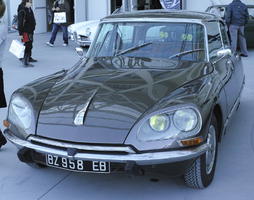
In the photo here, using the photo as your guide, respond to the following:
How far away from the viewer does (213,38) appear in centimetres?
503

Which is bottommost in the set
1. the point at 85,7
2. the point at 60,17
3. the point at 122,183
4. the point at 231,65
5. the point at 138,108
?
the point at 122,183

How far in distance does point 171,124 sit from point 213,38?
1.98 m

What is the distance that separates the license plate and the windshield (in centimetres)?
168

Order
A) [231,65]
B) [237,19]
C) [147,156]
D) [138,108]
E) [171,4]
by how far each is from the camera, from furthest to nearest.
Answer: [171,4]
[237,19]
[231,65]
[138,108]
[147,156]

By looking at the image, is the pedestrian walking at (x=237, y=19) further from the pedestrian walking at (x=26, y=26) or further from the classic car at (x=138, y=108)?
the classic car at (x=138, y=108)

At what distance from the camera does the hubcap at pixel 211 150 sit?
12.5 feet

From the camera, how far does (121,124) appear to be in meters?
3.37

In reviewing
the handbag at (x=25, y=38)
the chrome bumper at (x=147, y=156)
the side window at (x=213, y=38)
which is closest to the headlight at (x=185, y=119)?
the chrome bumper at (x=147, y=156)

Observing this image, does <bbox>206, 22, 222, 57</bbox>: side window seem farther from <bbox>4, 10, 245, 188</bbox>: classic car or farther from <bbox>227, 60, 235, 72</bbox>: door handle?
<bbox>227, 60, 235, 72</bbox>: door handle

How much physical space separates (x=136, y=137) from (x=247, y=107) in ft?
12.1

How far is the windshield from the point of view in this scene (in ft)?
15.3

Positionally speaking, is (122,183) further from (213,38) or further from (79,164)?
(213,38)

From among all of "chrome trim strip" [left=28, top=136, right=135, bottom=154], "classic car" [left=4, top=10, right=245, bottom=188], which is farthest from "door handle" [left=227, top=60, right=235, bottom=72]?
"chrome trim strip" [left=28, top=136, right=135, bottom=154]

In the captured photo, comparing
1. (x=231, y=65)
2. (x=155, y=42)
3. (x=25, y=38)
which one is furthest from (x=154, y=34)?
(x=25, y=38)
